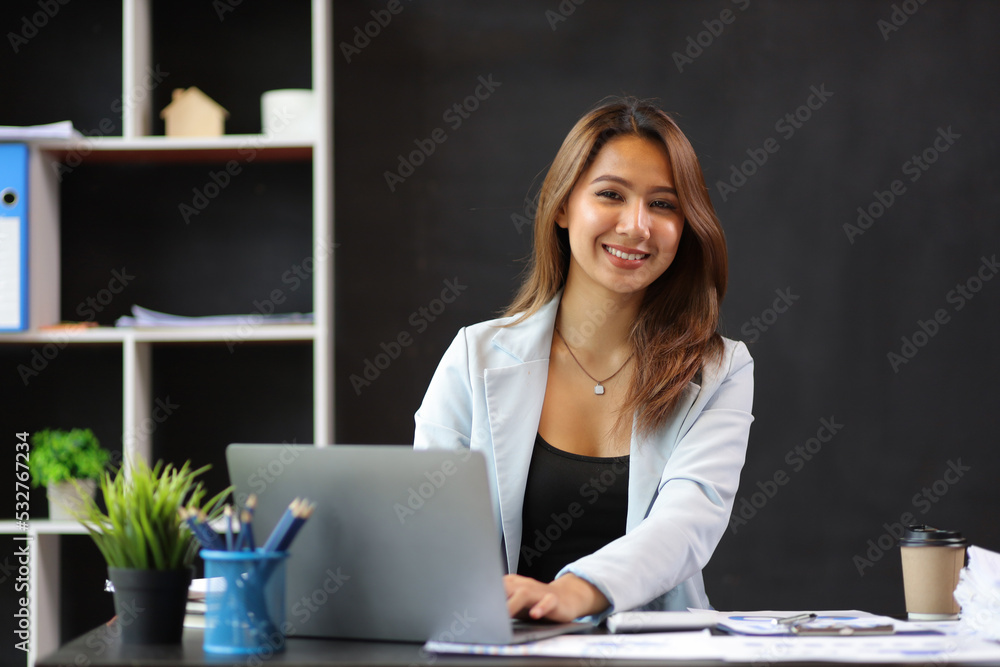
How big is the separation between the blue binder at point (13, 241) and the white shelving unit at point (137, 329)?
3 cm

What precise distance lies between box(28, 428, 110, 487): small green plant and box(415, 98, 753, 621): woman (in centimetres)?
111

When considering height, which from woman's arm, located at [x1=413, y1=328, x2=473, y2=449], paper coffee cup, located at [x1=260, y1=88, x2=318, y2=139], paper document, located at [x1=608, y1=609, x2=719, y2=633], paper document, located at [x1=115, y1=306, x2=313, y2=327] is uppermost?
paper coffee cup, located at [x1=260, y1=88, x2=318, y2=139]

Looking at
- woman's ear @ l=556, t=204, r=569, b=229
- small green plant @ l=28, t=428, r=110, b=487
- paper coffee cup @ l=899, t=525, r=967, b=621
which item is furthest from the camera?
small green plant @ l=28, t=428, r=110, b=487

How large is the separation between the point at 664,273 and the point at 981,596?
873mm

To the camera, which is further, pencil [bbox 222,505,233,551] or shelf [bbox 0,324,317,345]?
shelf [bbox 0,324,317,345]

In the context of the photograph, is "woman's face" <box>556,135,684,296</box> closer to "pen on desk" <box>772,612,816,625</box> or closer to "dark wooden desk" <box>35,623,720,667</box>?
"pen on desk" <box>772,612,816,625</box>

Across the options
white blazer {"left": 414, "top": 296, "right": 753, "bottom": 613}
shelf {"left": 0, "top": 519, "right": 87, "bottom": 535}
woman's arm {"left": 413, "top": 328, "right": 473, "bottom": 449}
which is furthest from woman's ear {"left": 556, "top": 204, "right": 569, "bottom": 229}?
shelf {"left": 0, "top": 519, "right": 87, "bottom": 535}

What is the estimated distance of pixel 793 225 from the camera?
9.02 feet

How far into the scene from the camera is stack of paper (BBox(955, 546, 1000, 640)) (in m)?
1.18

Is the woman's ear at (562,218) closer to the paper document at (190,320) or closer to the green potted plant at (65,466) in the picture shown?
the paper document at (190,320)

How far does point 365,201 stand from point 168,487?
1737mm

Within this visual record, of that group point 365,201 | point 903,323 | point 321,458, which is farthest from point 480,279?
point 321,458

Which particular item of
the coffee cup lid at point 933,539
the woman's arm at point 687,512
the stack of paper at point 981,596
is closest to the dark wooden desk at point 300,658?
the woman's arm at point 687,512

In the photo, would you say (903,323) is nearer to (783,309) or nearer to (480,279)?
(783,309)
